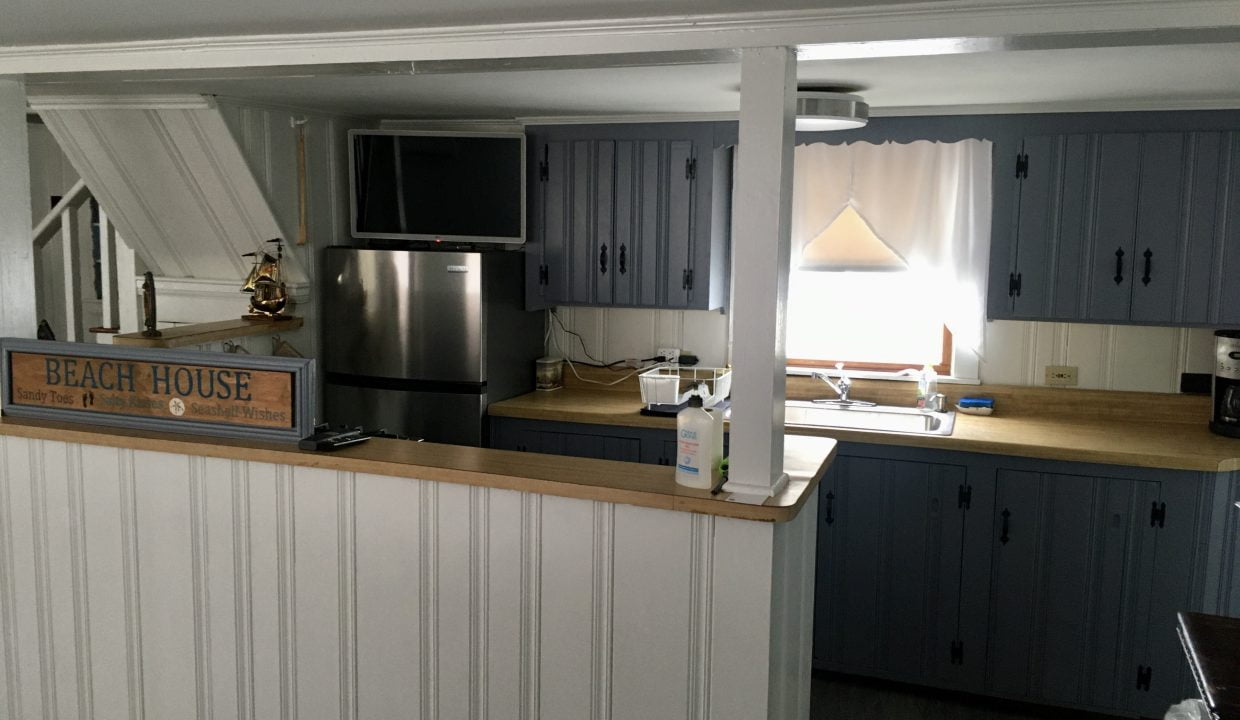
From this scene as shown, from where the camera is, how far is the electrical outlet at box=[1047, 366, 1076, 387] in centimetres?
414

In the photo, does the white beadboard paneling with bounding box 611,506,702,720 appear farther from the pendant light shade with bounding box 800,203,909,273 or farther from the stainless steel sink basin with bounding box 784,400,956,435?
the pendant light shade with bounding box 800,203,909,273

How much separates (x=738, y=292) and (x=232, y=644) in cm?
160

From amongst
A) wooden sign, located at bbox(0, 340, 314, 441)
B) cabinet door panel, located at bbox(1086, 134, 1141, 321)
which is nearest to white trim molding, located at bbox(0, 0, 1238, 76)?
wooden sign, located at bbox(0, 340, 314, 441)

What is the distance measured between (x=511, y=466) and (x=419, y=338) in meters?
1.75

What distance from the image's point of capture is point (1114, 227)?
3.79 metres

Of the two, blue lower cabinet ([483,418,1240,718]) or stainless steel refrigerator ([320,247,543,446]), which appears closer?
blue lower cabinet ([483,418,1240,718])

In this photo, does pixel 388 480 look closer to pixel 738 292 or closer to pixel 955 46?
pixel 738 292

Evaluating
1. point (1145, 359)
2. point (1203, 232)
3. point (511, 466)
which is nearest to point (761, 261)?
point (511, 466)

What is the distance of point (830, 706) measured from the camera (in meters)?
3.71

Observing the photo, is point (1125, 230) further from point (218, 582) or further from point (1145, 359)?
point (218, 582)

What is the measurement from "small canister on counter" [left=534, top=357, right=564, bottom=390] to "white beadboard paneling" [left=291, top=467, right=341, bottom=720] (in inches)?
79.4

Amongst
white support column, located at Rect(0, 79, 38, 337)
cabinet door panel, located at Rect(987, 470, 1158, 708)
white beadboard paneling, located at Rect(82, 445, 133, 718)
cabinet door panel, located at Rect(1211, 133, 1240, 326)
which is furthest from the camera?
cabinet door panel, located at Rect(1211, 133, 1240, 326)

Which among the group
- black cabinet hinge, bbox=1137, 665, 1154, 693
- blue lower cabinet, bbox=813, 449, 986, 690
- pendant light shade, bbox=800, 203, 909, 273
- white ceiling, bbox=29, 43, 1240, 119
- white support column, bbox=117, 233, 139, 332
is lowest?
black cabinet hinge, bbox=1137, 665, 1154, 693

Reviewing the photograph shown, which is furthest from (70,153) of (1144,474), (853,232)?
(1144,474)
